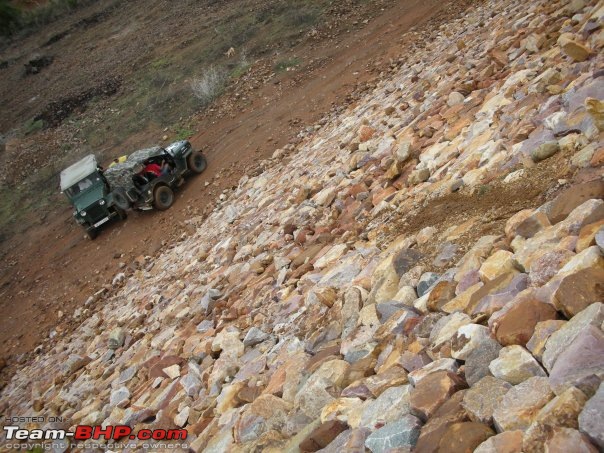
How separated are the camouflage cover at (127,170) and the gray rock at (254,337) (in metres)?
8.87

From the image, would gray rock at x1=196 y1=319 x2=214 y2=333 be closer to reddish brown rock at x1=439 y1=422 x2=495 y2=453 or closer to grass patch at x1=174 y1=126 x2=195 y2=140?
reddish brown rock at x1=439 y1=422 x2=495 y2=453

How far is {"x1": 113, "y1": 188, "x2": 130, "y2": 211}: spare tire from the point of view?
12969mm

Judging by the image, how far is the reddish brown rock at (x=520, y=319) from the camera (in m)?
2.59

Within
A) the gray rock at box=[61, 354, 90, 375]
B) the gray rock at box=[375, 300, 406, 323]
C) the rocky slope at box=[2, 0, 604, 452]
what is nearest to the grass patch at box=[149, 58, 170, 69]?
the rocky slope at box=[2, 0, 604, 452]

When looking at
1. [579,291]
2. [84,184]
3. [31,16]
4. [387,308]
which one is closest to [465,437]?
[579,291]

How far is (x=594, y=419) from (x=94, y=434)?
5.53 meters

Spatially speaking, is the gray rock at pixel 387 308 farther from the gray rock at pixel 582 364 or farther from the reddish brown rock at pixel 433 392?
the gray rock at pixel 582 364

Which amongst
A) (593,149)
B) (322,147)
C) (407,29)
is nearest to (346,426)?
(593,149)

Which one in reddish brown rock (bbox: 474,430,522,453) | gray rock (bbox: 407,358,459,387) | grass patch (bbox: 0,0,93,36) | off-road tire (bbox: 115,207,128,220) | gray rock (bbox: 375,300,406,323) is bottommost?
off-road tire (bbox: 115,207,128,220)

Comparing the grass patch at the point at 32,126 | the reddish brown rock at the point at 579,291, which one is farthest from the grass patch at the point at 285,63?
the reddish brown rock at the point at 579,291

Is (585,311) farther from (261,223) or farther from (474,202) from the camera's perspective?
(261,223)

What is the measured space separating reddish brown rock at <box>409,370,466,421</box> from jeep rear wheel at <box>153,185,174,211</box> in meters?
11.2

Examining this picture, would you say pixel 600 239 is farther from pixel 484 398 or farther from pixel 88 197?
pixel 88 197

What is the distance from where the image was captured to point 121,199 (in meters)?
13.1
